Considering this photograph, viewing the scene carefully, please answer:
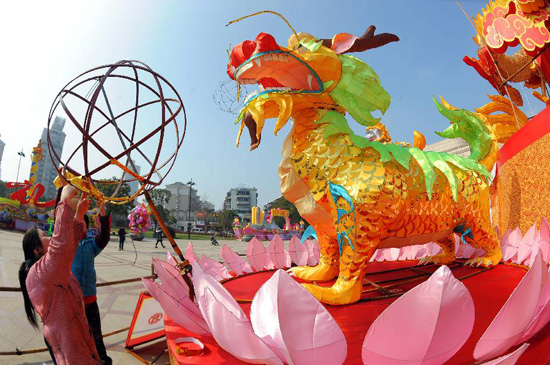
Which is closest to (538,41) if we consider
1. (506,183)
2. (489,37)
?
(489,37)

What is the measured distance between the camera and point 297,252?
3.45 meters

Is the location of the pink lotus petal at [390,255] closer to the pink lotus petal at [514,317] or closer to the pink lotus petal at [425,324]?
the pink lotus petal at [514,317]

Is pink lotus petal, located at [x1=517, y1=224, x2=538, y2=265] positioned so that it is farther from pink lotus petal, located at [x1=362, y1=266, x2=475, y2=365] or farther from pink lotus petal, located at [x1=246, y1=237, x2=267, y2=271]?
pink lotus petal, located at [x1=362, y1=266, x2=475, y2=365]

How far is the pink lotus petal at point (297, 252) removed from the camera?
338 centimetres

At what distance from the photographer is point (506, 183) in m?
4.19

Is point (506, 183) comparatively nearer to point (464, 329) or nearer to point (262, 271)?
point (262, 271)

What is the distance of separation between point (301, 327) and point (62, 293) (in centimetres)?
155

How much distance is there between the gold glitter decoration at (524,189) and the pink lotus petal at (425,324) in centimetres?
350

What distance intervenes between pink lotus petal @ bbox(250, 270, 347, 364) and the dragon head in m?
1.27

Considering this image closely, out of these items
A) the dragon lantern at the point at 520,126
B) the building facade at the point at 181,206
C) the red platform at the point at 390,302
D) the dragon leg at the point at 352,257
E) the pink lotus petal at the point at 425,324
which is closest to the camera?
the pink lotus petal at the point at 425,324

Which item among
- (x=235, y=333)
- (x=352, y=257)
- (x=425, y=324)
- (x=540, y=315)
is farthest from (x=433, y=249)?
(x=235, y=333)

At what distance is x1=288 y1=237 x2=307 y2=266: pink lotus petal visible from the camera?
338 cm

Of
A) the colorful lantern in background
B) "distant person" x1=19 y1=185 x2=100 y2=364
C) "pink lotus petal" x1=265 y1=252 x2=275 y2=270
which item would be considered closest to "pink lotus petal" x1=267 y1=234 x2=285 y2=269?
"pink lotus petal" x1=265 y1=252 x2=275 y2=270

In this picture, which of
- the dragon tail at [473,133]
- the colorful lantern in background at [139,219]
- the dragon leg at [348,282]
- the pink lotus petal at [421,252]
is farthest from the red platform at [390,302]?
Result: the colorful lantern in background at [139,219]
